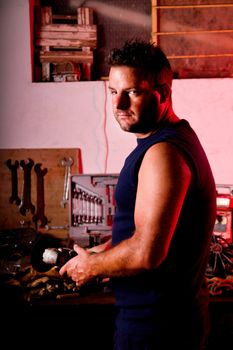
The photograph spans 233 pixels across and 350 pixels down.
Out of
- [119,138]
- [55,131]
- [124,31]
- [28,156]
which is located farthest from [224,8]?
[28,156]

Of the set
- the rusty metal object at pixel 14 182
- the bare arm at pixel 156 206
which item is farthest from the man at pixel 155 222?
the rusty metal object at pixel 14 182

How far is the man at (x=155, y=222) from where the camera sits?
1.25 meters

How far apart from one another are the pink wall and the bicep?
7.20 feet

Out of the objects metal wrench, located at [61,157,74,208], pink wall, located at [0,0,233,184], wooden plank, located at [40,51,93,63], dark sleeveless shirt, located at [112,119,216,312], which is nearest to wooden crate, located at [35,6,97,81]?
wooden plank, located at [40,51,93,63]

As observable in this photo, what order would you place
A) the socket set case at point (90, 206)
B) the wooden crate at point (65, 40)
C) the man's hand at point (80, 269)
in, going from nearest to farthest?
the man's hand at point (80, 269) < the socket set case at point (90, 206) < the wooden crate at point (65, 40)

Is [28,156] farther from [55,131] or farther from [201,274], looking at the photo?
[201,274]

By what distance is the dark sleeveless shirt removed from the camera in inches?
52.5

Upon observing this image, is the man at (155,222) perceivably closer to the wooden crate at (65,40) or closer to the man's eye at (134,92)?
the man's eye at (134,92)

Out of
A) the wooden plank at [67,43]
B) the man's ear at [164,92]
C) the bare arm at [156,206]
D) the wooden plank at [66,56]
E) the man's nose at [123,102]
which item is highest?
the wooden plank at [67,43]

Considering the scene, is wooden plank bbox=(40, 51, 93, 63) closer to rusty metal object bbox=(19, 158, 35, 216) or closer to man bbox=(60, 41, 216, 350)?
rusty metal object bbox=(19, 158, 35, 216)

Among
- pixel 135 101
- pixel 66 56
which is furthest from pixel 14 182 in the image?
pixel 135 101

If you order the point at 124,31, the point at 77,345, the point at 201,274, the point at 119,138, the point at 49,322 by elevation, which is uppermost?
the point at 124,31

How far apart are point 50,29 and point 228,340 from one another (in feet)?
8.71

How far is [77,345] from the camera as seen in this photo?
2695 mm
